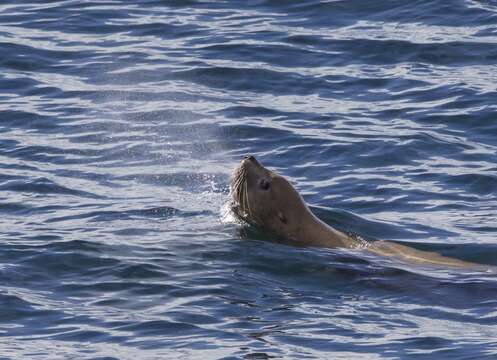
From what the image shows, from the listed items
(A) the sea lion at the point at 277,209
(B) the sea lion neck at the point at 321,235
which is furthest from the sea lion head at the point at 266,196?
(B) the sea lion neck at the point at 321,235

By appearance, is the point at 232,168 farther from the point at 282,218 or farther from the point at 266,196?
the point at 282,218

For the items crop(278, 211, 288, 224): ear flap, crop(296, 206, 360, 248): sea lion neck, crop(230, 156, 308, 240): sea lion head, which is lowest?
crop(296, 206, 360, 248): sea lion neck

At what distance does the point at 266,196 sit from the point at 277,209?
0.51 feet

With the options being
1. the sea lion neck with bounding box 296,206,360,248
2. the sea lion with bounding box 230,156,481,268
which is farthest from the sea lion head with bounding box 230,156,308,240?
the sea lion neck with bounding box 296,206,360,248

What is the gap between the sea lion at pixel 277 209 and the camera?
13.8m

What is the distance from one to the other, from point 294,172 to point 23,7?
8466mm

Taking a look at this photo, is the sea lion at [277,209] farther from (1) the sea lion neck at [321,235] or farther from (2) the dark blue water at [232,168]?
(2) the dark blue water at [232,168]

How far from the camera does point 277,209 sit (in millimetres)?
14023

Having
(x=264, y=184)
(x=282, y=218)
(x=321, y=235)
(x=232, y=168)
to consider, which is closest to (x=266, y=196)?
(x=264, y=184)

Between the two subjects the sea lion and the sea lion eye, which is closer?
the sea lion

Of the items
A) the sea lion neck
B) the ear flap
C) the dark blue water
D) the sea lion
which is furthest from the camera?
the ear flap

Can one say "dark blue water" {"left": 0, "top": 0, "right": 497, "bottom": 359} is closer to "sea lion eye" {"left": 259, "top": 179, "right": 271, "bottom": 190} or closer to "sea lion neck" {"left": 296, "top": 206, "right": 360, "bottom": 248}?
"sea lion neck" {"left": 296, "top": 206, "right": 360, "bottom": 248}

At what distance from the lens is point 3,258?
1294 cm

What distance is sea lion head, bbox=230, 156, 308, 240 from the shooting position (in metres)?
14.0
